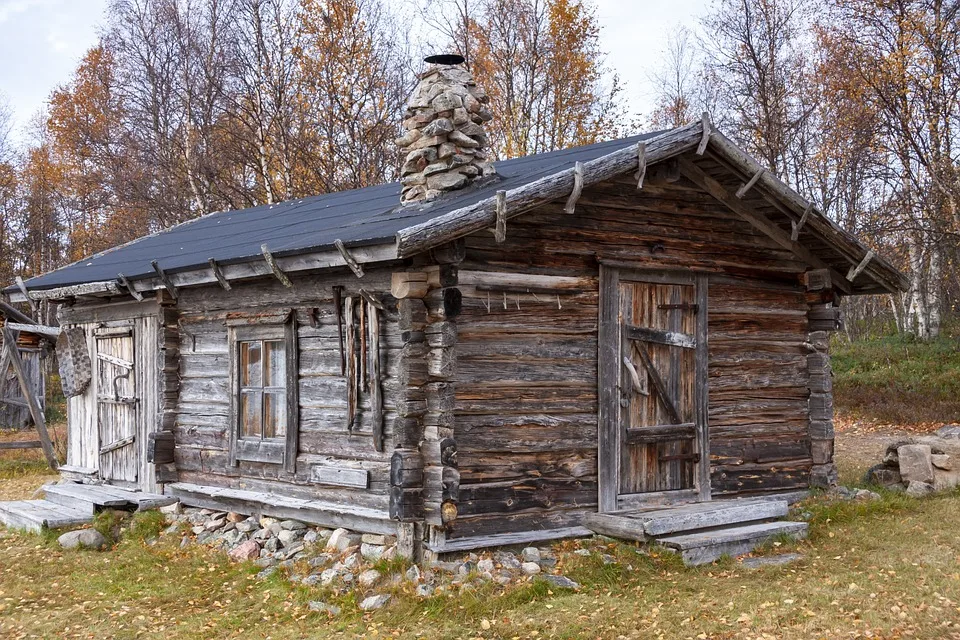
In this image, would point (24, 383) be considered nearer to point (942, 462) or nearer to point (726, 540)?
point (726, 540)

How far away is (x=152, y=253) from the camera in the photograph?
12773 millimetres

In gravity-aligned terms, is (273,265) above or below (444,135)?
below

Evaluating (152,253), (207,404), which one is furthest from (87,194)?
(207,404)

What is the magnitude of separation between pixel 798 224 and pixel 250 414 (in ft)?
20.4

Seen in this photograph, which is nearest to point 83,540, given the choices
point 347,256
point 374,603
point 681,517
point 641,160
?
point 374,603

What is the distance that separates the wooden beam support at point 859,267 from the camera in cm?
1021

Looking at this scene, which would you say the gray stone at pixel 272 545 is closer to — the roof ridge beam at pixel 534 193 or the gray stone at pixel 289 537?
the gray stone at pixel 289 537

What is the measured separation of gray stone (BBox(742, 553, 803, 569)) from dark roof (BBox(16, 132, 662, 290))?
401cm

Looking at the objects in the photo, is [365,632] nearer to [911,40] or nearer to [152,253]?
[152,253]

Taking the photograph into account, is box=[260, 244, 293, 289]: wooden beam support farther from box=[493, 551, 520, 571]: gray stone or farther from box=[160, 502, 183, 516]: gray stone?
box=[160, 502, 183, 516]: gray stone

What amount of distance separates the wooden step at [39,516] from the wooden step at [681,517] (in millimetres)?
5899

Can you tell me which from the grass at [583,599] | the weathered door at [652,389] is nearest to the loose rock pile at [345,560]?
the grass at [583,599]

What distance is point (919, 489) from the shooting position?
36.3 feet

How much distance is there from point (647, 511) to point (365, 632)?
334 centimetres
